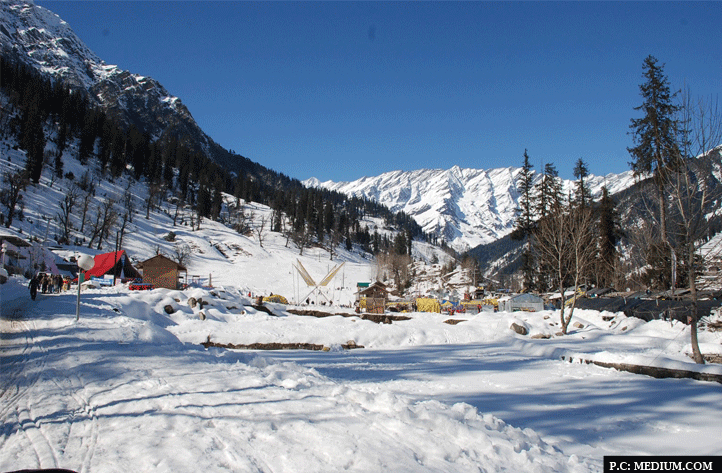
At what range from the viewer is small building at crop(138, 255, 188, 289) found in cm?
4456

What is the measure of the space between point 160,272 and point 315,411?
45249 mm

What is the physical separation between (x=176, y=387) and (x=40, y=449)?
Result: 7.59 feet

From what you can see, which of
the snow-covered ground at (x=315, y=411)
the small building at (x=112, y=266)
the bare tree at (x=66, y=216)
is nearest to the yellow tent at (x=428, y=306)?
the snow-covered ground at (x=315, y=411)

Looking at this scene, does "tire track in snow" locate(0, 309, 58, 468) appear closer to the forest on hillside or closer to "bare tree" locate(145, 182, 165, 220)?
the forest on hillside

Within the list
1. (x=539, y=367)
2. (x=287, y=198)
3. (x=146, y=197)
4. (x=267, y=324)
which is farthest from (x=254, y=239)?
(x=539, y=367)

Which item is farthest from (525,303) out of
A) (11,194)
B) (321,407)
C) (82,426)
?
(11,194)

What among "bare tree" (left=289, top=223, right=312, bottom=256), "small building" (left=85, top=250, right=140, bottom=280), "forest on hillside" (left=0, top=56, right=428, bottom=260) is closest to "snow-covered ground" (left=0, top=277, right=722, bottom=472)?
"small building" (left=85, top=250, right=140, bottom=280)

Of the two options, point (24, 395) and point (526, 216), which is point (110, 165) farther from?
point (24, 395)

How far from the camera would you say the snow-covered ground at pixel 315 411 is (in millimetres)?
3943

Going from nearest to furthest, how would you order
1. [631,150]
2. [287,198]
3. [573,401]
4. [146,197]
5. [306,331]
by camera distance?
[573,401], [306,331], [631,150], [146,197], [287,198]

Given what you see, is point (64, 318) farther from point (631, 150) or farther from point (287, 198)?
point (287, 198)

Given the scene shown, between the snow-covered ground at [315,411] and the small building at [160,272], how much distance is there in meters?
34.3

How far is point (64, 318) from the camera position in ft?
45.2

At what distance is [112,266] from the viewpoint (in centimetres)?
4203
